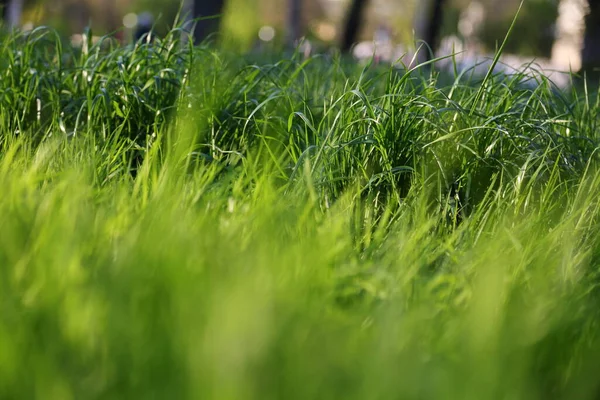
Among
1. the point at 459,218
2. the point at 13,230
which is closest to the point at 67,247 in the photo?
the point at 13,230

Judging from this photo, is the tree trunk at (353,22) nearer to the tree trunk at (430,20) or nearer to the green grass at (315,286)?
the tree trunk at (430,20)

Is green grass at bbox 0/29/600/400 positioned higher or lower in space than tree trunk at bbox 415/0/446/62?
higher

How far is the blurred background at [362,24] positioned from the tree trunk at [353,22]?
2 cm

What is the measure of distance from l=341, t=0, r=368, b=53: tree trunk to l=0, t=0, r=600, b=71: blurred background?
0.7 inches

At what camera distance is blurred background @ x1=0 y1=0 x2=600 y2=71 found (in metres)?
5.89

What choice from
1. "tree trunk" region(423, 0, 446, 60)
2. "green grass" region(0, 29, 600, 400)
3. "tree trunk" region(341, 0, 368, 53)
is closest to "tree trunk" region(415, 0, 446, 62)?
"tree trunk" region(423, 0, 446, 60)

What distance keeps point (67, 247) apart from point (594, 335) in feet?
3.26

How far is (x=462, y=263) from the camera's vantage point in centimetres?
172

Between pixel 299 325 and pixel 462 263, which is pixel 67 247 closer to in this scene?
pixel 299 325

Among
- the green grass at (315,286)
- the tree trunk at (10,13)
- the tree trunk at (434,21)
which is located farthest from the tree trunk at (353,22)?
the green grass at (315,286)

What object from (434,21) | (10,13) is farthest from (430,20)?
(10,13)

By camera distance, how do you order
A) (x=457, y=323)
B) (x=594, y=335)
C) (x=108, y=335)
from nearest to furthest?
(x=108, y=335) < (x=457, y=323) < (x=594, y=335)

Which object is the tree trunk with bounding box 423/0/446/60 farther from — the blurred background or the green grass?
the green grass

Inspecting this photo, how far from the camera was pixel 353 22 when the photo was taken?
14.5 meters
